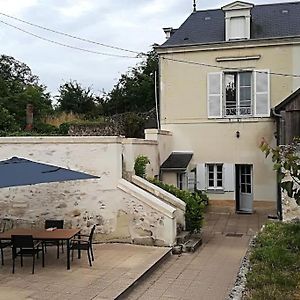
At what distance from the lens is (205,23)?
20.6 m

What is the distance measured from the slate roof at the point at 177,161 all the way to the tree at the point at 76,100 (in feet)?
43.1

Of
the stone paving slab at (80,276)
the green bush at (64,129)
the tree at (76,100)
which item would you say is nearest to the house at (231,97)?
the green bush at (64,129)

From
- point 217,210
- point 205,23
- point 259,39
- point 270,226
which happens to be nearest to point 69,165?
point 270,226

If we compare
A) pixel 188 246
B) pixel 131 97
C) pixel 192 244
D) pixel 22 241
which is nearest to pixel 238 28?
pixel 192 244

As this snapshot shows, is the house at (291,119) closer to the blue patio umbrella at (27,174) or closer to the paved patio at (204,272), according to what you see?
the paved patio at (204,272)

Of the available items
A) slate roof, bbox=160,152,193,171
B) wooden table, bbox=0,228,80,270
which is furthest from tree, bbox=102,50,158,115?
wooden table, bbox=0,228,80,270

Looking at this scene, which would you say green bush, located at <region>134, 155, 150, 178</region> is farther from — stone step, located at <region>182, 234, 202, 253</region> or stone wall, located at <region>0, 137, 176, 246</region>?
stone step, located at <region>182, 234, 202, 253</region>

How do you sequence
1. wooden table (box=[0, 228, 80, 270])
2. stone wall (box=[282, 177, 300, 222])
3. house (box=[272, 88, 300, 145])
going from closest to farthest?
wooden table (box=[0, 228, 80, 270]) → stone wall (box=[282, 177, 300, 222]) → house (box=[272, 88, 300, 145])

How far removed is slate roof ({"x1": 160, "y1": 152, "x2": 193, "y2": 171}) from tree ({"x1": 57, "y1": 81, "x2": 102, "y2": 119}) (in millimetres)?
13145

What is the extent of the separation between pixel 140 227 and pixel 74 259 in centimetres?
226

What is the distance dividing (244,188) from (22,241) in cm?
1207

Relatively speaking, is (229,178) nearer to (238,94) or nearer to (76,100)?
(238,94)

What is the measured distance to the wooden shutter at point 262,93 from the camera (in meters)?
18.3

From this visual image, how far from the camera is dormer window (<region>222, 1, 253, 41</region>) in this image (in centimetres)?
1872
